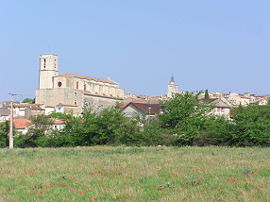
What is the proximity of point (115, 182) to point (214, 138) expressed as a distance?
75.5ft

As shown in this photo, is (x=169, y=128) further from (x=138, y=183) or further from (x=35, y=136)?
(x=138, y=183)

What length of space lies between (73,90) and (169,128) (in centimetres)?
6362

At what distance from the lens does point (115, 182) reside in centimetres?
1314

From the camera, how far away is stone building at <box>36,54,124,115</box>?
9938 centimetres

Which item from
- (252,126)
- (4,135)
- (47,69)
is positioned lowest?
(4,135)

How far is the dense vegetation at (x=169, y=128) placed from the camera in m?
34.4

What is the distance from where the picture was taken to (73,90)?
9962 centimetres

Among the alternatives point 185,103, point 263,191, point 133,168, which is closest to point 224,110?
point 185,103

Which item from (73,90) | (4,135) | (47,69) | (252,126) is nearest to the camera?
(252,126)

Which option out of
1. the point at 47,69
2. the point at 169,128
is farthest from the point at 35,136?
the point at 47,69

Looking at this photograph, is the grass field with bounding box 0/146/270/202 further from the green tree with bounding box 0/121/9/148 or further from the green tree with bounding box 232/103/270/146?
the green tree with bounding box 0/121/9/148

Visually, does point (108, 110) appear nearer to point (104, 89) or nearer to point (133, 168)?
point (133, 168)

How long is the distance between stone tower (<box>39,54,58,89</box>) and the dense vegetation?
7728 cm

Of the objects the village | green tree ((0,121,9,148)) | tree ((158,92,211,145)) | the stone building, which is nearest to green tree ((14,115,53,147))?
green tree ((0,121,9,148))
